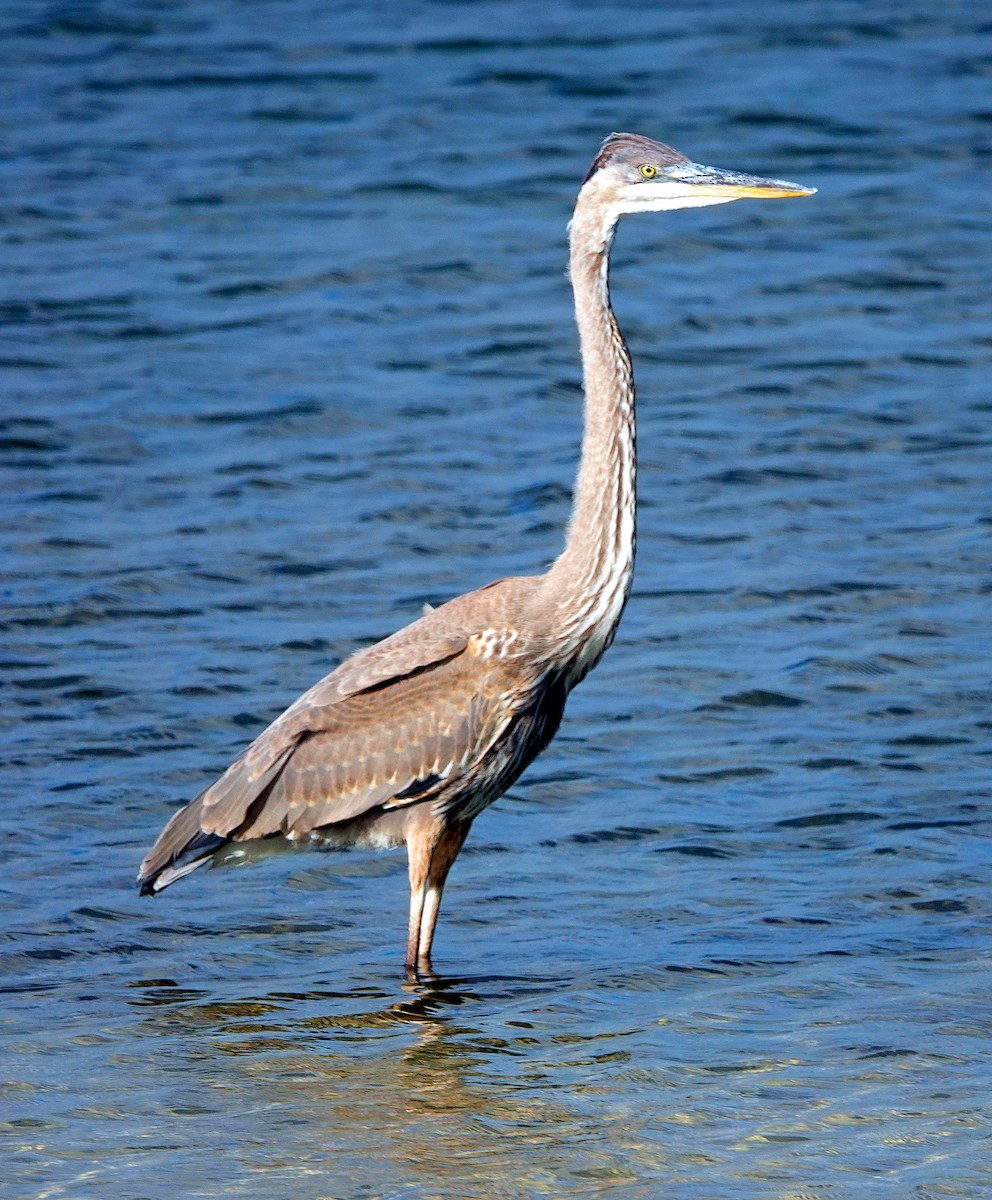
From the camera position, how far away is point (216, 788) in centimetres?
759

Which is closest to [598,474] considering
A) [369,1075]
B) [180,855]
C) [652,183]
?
Result: [652,183]

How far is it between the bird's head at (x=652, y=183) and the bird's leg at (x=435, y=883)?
2.28 m

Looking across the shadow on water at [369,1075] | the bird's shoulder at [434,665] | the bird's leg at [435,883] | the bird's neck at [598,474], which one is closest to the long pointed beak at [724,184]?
the bird's neck at [598,474]

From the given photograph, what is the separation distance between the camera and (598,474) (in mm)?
7301

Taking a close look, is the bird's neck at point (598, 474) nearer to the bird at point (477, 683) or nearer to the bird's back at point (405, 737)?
the bird at point (477, 683)

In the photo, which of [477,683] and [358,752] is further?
[358,752]

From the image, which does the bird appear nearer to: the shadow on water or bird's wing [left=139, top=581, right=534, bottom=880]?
bird's wing [left=139, top=581, right=534, bottom=880]

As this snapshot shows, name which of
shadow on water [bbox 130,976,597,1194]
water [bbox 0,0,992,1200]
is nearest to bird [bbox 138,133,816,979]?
shadow on water [bbox 130,976,597,1194]

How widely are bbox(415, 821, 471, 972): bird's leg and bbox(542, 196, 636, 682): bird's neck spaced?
836 millimetres

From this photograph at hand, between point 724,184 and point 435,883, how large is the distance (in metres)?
2.71

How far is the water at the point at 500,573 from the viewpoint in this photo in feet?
20.6

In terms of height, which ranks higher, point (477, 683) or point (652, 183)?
point (652, 183)

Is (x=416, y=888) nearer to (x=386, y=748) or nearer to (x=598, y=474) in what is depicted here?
(x=386, y=748)

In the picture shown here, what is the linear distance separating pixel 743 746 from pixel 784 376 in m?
5.17
